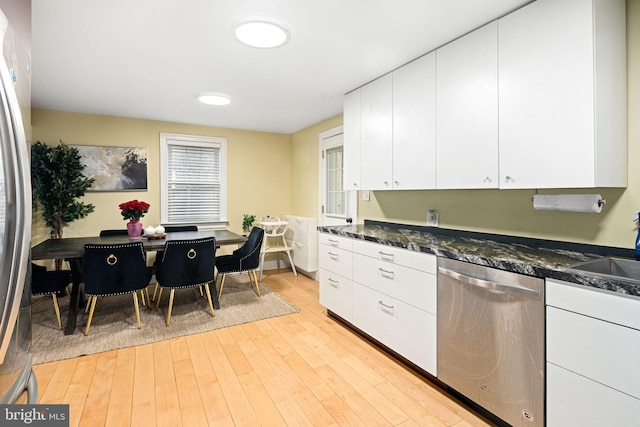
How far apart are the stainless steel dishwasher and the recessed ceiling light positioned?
2.79 meters

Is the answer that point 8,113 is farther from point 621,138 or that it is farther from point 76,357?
point 76,357

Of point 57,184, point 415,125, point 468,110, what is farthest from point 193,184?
point 468,110

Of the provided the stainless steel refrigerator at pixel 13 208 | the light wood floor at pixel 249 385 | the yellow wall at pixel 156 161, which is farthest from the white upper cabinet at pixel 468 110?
the yellow wall at pixel 156 161

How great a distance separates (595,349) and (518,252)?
2.11ft

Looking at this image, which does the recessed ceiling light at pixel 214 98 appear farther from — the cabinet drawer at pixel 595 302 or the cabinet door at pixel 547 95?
the cabinet drawer at pixel 595 302

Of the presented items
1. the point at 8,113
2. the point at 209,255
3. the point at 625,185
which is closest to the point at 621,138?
the point at 625,185

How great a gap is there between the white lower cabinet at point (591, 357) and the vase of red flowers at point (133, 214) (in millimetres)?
3692

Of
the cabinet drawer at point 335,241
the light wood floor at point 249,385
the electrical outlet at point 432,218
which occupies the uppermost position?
the electrical outlet at point 432,218

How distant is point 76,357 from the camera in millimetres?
2502

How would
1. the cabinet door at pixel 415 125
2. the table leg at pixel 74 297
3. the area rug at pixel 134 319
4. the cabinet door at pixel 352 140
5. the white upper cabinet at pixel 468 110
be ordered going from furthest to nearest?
1. the cabinet door at pixel 352 140
2. the table leg at pixel 74 297
3. the area rug at pixel 134 319
4. the cabinet door at pixel 415 125
5. the white upper cabinet at pixel 468 110

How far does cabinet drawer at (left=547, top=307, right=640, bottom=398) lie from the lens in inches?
48.3

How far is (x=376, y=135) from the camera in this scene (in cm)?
292

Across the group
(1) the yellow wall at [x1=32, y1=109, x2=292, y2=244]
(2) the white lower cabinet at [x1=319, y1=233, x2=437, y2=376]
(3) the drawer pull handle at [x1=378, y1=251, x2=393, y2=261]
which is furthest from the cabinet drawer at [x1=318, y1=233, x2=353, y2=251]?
(1) the yellow wall at [x1=32, y1=109, x2=292, y2=244]

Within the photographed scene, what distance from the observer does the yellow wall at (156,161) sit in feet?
13.2
